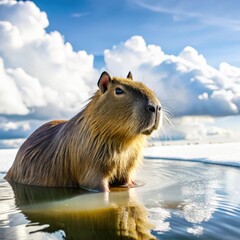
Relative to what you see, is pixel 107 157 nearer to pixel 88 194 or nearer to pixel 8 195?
pixel 88 194

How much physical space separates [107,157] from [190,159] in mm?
4223

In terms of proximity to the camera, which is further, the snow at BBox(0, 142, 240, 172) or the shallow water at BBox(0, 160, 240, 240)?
the snow at BBox(0, 142, 240, 172)

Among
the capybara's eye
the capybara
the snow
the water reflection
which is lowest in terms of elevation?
the water reflection

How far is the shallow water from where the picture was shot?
192cm

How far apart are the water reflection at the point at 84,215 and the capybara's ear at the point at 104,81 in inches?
44.9

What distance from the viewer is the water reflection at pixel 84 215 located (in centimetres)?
193

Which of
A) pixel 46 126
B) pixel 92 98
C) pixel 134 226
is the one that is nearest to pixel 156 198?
pixel 134 226

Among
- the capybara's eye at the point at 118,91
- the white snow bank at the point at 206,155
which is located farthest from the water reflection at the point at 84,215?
the white snow bank at the point at 206,155

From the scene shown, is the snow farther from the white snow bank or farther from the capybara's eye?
the capybara's eye

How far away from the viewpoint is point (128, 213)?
94.2 inches

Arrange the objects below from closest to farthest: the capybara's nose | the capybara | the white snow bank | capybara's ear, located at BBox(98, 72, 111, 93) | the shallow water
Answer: the shallow water < the capybara's nose < the capybara < capybara's ear, located at BBox(98, 72, 111, 93) < the white snow bank

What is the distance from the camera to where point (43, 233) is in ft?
6.53

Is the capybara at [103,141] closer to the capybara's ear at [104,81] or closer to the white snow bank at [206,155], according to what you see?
the capybara's ear at [104,81]

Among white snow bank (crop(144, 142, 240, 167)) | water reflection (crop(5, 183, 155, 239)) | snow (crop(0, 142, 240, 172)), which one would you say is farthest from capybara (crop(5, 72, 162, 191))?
white snow bank (crop(144, 142, 240, 167))
